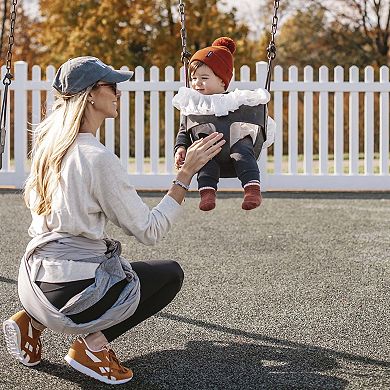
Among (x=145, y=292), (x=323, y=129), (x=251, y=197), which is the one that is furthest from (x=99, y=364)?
(x=323, y=129)

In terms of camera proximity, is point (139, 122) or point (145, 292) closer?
point (145, 292)

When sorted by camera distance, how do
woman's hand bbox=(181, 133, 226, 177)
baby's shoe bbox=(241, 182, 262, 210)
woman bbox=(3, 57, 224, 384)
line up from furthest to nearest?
baby's shoe bbox=(241, 182, 262, 210), woman's hand bbox=(181, 133, 226, 177), woman bbox=(3, 57, 224, 384)

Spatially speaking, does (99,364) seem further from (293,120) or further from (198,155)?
(293,120)

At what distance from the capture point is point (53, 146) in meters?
3.28

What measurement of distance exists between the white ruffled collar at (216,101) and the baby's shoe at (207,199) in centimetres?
39

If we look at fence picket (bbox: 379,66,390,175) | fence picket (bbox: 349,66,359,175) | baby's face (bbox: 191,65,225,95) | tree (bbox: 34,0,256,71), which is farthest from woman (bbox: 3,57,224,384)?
tree (bbox: 34,0,256,71)

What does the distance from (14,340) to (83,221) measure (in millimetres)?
683

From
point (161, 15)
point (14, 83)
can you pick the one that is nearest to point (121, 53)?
point (161, 15)

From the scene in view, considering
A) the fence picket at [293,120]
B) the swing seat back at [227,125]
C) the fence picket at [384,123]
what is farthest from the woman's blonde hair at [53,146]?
the fence picket at [384,123]

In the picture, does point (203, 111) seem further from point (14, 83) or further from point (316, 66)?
point (316, 66)

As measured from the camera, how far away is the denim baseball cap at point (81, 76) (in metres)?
3.28

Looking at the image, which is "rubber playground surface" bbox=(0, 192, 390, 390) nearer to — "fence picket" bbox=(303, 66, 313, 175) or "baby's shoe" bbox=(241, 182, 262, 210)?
"baby's shoe" bbox=(241, 182, 262, 210)

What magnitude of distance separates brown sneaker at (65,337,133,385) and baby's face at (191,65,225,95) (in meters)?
1.40

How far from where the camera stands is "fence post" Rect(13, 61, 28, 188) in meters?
10.7
